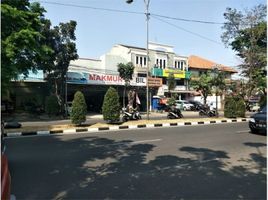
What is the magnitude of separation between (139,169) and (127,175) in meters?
0.62

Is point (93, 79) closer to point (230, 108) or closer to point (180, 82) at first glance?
point (230, 108)

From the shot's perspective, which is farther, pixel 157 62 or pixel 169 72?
pixel 157 62

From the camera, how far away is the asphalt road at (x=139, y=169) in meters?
5.93

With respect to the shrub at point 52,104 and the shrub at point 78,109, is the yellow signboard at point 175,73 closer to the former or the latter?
the shrub at point 52,104

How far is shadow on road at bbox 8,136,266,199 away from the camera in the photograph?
586 centimetres

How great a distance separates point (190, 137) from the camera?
533 inches

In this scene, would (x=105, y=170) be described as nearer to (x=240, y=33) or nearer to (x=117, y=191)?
(x=117, y=191)

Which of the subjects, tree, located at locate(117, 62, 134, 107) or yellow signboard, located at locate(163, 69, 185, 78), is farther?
yellow signboard, located at locate(163, 69, 185, 78)

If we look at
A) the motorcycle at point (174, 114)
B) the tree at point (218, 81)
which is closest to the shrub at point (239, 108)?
the tree at point (218, 81)

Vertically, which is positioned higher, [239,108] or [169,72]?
[169,72]

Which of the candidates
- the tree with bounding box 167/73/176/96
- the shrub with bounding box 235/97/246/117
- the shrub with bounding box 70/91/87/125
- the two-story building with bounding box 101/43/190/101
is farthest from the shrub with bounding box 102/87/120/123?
the tree with bounding box 167/73/176/96

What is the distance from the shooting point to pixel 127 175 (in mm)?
7109

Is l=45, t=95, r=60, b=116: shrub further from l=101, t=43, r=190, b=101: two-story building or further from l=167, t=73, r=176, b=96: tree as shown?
l=167, t=73, r=176, b=96: tree

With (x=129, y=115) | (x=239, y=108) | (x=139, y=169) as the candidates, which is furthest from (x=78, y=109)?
(x=239, y=108)
